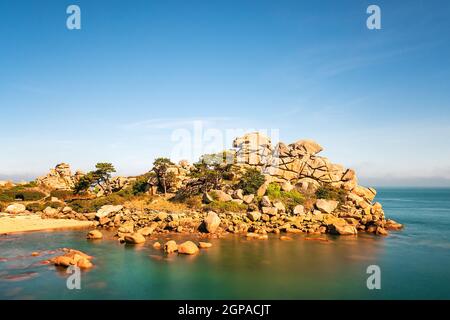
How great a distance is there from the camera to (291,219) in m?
38.6

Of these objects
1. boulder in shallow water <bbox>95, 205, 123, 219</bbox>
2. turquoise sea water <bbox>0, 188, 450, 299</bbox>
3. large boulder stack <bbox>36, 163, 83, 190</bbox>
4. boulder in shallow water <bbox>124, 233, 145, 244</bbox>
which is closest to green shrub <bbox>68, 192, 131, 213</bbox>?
boulder in shallow water <bbox>95, 205, 123, 219</bbox>

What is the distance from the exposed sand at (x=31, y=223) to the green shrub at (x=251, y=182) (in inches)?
871

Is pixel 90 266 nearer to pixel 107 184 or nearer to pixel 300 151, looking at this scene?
pixel 107 184

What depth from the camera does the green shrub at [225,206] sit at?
137ft

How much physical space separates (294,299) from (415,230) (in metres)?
31.6

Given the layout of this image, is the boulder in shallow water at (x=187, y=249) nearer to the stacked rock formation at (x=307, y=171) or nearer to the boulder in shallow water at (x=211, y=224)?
the boulder in shallow water at (x=211, y=224)

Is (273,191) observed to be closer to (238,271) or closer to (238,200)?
(238,200)

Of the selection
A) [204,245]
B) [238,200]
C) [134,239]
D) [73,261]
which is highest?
[238,200]

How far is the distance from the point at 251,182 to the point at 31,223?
29564mm

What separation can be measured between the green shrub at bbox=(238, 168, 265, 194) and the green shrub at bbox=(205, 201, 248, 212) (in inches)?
192

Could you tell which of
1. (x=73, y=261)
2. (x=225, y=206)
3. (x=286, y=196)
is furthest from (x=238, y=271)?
(x=286, y=196)

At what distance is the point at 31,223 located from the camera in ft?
123

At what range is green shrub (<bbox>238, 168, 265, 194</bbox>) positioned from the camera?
4732 centimetres
